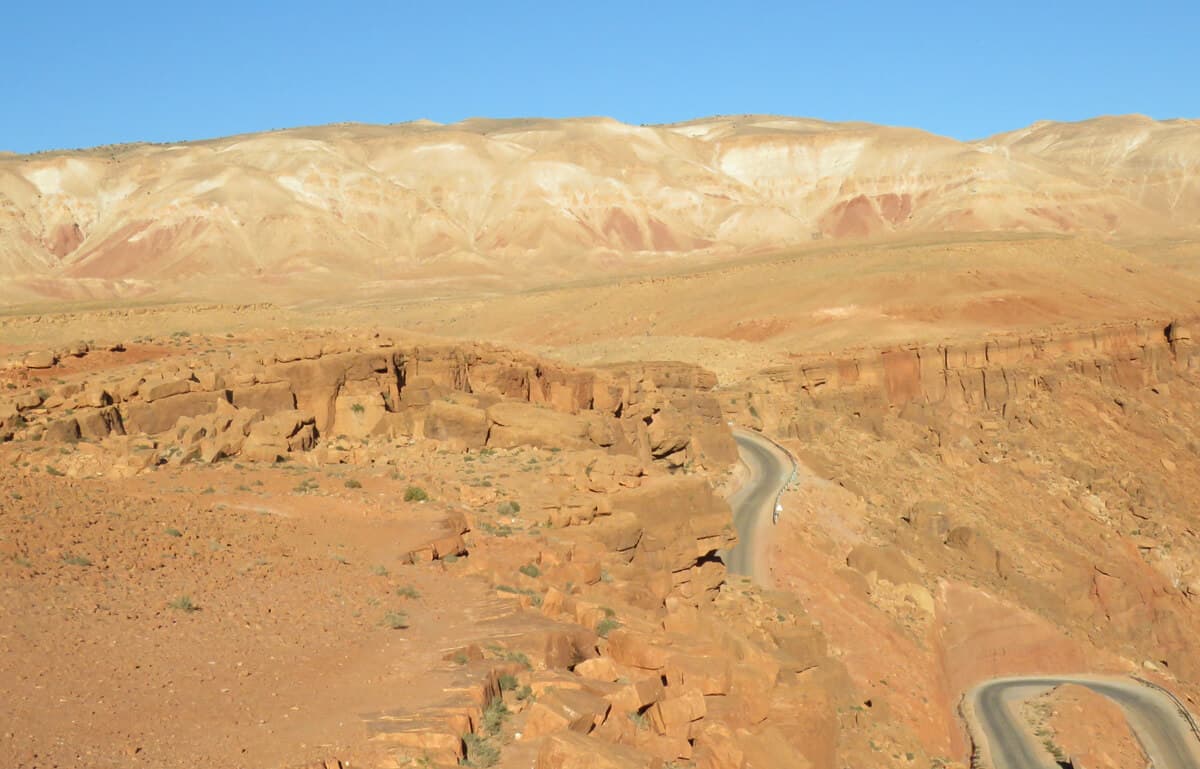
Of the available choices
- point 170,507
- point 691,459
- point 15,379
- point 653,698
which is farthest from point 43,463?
point 691,459

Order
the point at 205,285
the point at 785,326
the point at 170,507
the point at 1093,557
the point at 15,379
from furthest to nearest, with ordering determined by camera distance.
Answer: the point at 205,285, the point at 785,326, the point at 1093,557, the point at 15,379, the point at 170,507

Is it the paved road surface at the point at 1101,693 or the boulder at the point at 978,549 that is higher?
the boulder at the point at 978,549

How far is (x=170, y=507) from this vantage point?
59.1 ft

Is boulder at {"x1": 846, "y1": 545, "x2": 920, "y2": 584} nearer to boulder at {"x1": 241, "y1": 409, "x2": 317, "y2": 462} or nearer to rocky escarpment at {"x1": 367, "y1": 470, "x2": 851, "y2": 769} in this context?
rocky escarpment at {"x1": 367, "y1": 470, "x2": 851, "y2": 769}

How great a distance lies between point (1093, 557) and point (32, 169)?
5162 inches

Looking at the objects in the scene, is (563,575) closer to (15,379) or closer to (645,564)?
(645,564)

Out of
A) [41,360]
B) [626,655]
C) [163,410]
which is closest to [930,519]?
[163,410]

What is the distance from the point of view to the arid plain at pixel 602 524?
12.2 meters

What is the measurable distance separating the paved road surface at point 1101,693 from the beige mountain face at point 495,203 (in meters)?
79.8

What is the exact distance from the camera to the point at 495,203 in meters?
140

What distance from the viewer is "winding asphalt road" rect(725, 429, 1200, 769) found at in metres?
24.1

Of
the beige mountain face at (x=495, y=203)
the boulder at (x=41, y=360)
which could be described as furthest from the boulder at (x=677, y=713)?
the beige mountain face at (x=495, y=203)

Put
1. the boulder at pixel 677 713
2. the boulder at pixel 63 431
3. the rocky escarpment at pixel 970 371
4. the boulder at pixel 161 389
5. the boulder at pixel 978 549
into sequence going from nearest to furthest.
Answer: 1. the boulder at pixel 677 713
2. the boulder at pixel 63 431
3. the boulder at pixel 161 389
4. the boulder at pixel 978 549
5. the rocky escarpment at pixel 970 371

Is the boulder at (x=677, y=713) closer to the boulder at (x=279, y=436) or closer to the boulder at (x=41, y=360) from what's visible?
the boulder at (x=279, y=436)
